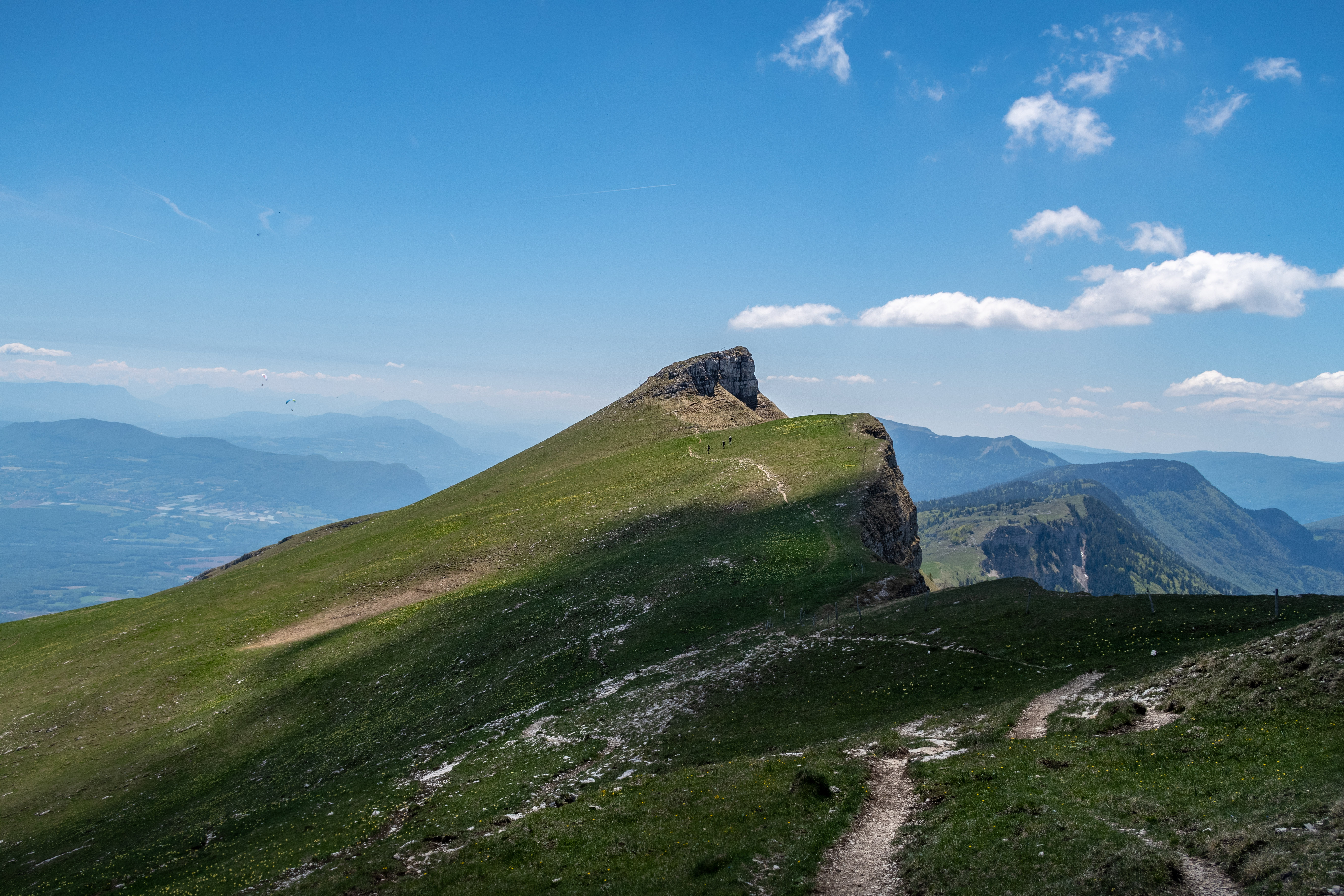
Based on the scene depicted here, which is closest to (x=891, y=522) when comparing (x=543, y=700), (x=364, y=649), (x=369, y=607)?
(x=543, y=700)

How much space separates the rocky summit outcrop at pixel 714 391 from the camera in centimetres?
15000

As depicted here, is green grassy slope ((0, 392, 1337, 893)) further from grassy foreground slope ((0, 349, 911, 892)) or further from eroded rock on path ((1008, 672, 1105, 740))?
eroded rock on path ((1008, 672, 1105, 740))

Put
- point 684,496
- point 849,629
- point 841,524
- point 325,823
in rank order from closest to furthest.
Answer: point 325,823, point 849,629, point 841,524, point 684,496

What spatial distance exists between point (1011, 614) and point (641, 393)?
124 metres

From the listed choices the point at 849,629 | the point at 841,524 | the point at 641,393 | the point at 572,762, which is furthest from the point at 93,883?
the point at 641,393

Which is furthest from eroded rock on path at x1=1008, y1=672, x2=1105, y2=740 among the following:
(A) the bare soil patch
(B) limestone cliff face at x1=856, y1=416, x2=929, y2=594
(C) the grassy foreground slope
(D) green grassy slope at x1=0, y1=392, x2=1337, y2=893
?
(A) the bare soil patch

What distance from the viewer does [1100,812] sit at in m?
21.9

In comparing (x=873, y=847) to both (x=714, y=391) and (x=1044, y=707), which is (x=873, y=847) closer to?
(x=1044, y=707)

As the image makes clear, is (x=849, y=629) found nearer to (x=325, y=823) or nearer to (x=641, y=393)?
(x=325, y=823)

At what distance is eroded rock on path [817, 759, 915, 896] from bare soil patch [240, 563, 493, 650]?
60.9 m

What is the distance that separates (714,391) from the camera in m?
161

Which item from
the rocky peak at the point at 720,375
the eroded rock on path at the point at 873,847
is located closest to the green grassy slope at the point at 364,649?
the eroded rock on path at the point at 873,847

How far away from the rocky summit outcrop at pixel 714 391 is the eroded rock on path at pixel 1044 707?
11114 cm

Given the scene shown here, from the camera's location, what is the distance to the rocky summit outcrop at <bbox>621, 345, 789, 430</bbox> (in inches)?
5906
